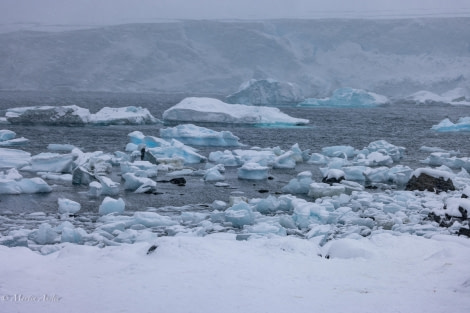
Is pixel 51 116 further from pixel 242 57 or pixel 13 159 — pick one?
pixel 242 57

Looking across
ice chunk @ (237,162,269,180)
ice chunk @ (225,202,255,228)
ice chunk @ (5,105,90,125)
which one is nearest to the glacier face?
ice chunk @ (5,105,90,125)

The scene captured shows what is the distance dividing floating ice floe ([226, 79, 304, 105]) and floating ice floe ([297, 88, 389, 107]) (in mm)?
2252

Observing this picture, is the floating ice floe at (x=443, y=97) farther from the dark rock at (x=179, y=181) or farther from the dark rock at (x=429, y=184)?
the dark rock at (x=179, y=181)

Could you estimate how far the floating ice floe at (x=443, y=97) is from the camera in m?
45.9

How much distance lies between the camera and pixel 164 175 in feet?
39.1

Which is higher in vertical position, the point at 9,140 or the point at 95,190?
the point at 95,190

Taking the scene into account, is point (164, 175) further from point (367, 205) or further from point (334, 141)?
point (334, 141)

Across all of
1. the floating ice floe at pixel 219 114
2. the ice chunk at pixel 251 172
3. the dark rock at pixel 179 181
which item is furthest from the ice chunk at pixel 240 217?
the floating ice floe at pixel 219 114

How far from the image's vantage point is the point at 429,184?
34.2 feet

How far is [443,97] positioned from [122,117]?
3162cm

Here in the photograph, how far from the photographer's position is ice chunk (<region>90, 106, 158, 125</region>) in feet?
76.9

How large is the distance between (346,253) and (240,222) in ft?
7.75

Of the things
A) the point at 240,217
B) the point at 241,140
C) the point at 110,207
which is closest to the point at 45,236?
the point at 110,207

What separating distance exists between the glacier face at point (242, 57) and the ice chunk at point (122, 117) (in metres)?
29.4
